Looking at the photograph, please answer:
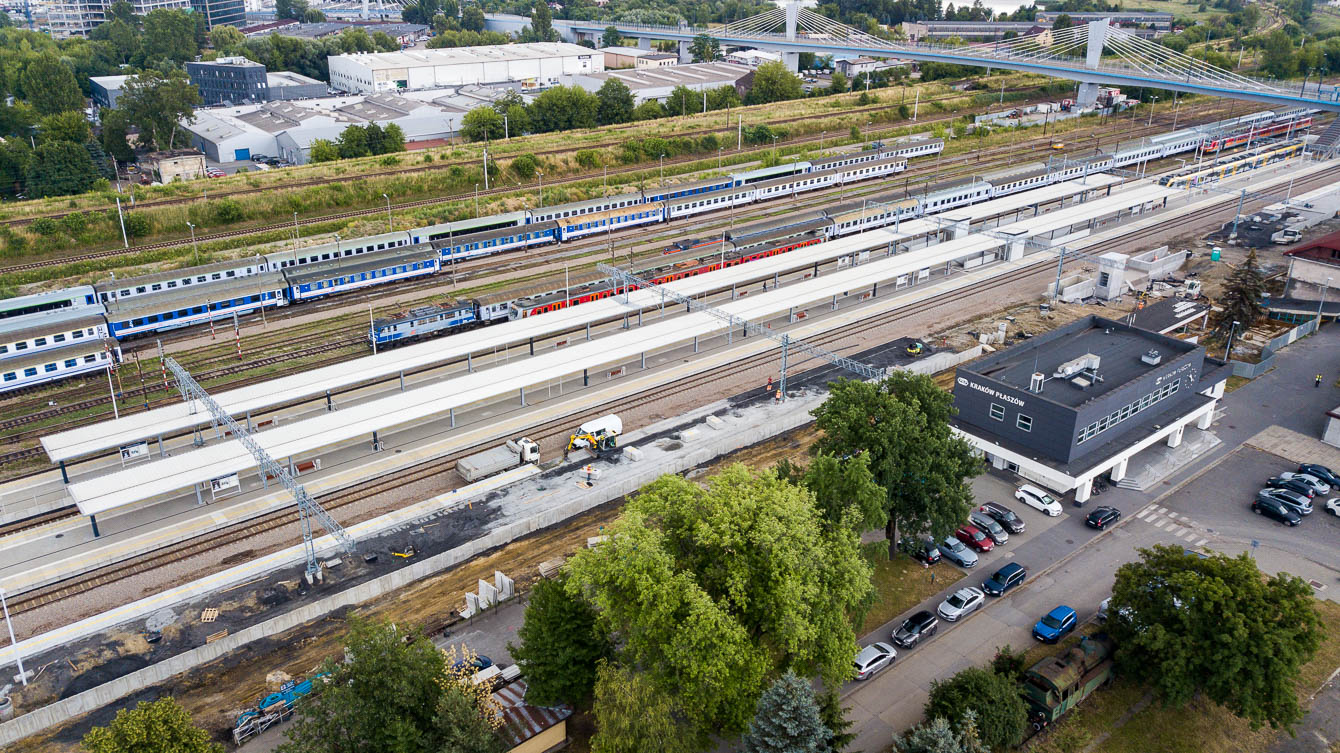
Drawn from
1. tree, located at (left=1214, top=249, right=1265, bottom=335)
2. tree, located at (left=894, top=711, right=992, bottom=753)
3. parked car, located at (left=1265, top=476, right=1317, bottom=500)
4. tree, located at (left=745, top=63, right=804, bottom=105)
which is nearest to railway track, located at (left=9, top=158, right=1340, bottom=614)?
tree, located at (left=1214, top=249, right=1265, bottom=335)

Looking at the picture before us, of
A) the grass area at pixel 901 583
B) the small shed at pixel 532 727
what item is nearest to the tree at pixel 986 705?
the grass area at pixel 901 583

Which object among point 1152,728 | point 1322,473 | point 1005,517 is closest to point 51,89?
point 1005,517

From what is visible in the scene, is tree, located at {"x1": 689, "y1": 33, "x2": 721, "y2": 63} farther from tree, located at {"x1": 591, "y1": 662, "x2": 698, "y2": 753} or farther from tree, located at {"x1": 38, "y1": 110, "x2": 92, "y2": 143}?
tree, located at {"x1": 591, "y1": 662, "x2": 698, "y2": 753}

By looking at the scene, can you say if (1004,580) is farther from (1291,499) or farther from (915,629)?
(1291,499)

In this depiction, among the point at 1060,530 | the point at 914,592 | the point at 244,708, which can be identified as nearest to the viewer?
the point at 244,708

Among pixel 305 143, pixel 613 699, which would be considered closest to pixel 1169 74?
pixel 305 143

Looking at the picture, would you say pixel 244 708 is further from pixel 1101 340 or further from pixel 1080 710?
pixel 1101 340
